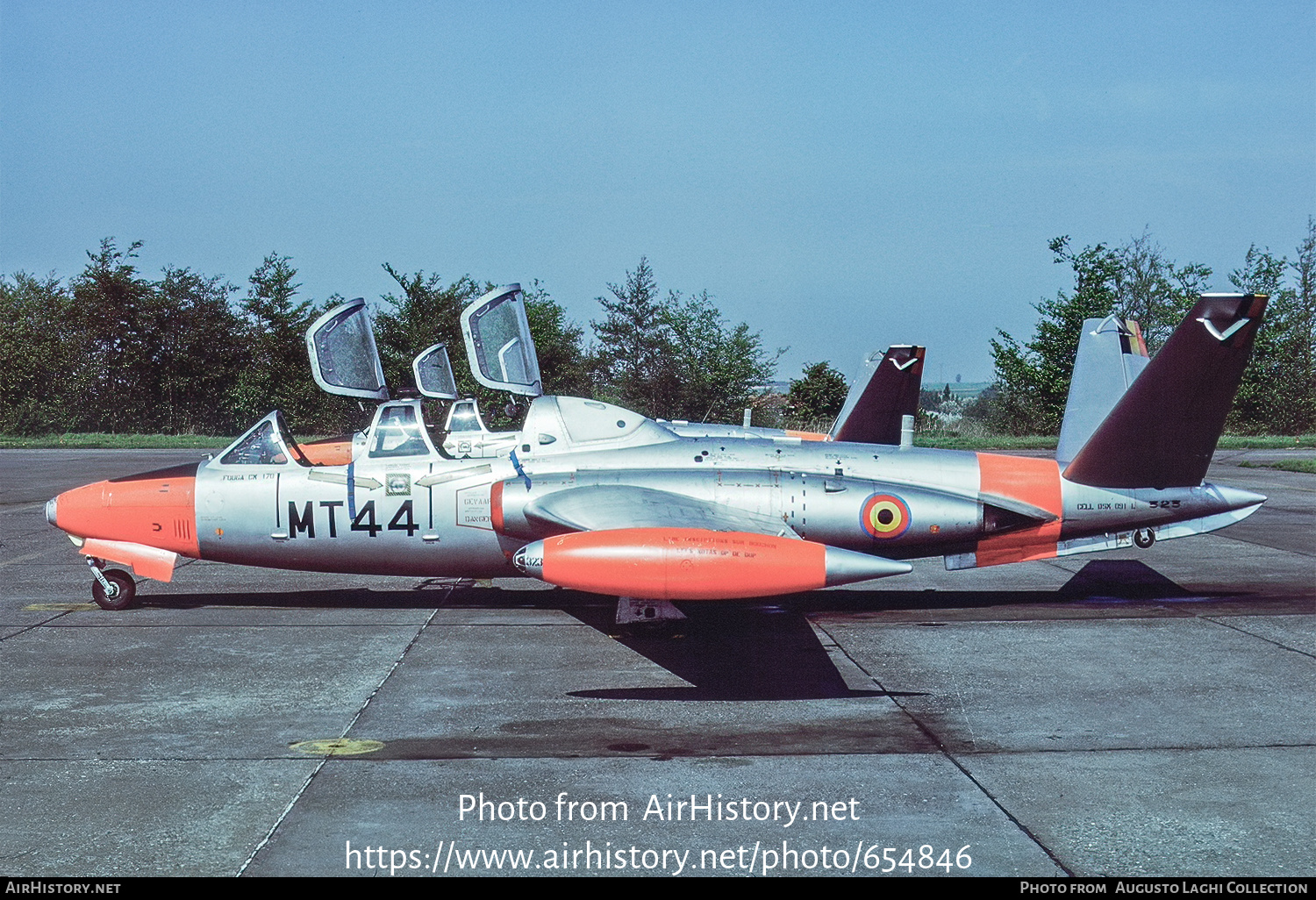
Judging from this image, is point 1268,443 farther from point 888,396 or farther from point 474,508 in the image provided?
point 474,508

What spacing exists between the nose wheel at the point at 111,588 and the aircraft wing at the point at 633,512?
174 inches

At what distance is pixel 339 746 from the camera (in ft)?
24.1

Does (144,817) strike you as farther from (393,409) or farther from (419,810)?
(393,409)

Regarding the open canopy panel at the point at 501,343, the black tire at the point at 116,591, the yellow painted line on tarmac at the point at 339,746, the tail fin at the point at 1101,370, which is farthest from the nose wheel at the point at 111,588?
the tail fin at the point at 1101,370

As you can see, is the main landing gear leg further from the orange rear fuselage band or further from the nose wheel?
the nose wheel

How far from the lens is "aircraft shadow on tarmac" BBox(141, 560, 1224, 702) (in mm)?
8898

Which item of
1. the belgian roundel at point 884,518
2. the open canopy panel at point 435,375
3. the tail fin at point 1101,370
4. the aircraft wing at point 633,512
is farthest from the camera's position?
the open canopy panel at point 435,375

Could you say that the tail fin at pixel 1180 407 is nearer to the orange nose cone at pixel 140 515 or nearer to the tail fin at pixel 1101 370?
the tail fin at pixel 1101 370

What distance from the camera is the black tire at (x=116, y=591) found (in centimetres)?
1175

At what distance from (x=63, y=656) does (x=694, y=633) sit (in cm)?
553

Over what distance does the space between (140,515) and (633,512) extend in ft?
17.2

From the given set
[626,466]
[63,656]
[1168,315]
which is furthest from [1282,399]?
[63,656]

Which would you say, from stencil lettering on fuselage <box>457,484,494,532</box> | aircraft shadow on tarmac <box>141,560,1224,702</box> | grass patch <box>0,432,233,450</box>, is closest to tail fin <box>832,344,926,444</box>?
aircraft shadow on tarmac <box>141,560,1224,702</box>

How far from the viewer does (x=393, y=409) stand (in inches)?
461
